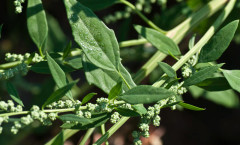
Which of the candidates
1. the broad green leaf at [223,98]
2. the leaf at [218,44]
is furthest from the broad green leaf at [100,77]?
the broad green leaf at [223,98]

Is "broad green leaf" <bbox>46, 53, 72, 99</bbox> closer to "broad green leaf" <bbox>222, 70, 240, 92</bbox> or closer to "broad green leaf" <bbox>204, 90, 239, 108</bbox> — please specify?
"broad green leaf" <bbox>222, 70, 240, 92</bbox>

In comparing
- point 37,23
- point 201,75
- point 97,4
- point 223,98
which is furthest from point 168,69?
point 223,98

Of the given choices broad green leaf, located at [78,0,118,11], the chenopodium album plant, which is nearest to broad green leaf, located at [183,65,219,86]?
the chenopodium album plant

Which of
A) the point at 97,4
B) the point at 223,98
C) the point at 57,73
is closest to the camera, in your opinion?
the point at 57,73

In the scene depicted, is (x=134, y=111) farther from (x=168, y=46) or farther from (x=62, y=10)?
(x=62, y=10)

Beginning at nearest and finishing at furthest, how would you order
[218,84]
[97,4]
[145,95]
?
1. [145,95]
2. [218,84]
3. [97,4]

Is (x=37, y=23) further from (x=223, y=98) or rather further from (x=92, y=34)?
(x=223, y=98)

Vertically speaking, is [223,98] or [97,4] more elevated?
[97,4]
